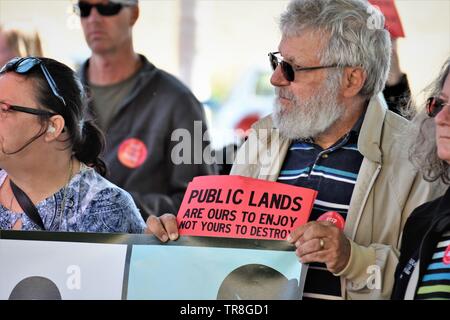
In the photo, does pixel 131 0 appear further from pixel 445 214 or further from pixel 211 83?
pixel 445 214

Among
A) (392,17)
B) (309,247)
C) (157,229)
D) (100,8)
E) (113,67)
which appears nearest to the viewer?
(309,247)

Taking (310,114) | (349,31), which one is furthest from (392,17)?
(310,114)

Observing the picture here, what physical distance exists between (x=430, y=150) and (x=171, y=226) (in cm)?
89

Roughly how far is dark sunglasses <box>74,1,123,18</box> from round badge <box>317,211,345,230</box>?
6.29ft

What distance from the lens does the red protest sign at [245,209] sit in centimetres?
277

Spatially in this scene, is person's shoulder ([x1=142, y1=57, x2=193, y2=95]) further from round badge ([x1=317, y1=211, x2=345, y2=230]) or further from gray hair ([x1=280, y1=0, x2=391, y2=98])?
round badge ([x1=317, y1=211, x2=345, y2=230])

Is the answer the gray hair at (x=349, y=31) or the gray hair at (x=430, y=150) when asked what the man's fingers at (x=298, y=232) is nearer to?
the gray hair at (x=430, y=150)

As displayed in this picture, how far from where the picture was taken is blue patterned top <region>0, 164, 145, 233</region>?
9.48 ft

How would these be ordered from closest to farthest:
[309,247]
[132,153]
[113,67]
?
[309,247], [132,153], [113,67]

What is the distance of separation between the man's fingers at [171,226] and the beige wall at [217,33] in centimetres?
131

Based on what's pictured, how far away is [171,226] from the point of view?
111 inches

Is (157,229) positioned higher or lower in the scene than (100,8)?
lower

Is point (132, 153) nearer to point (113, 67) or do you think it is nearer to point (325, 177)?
point (113, 67)

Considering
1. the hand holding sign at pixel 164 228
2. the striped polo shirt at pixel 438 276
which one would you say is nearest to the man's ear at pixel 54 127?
the hand holding sign at pixel 164 228
